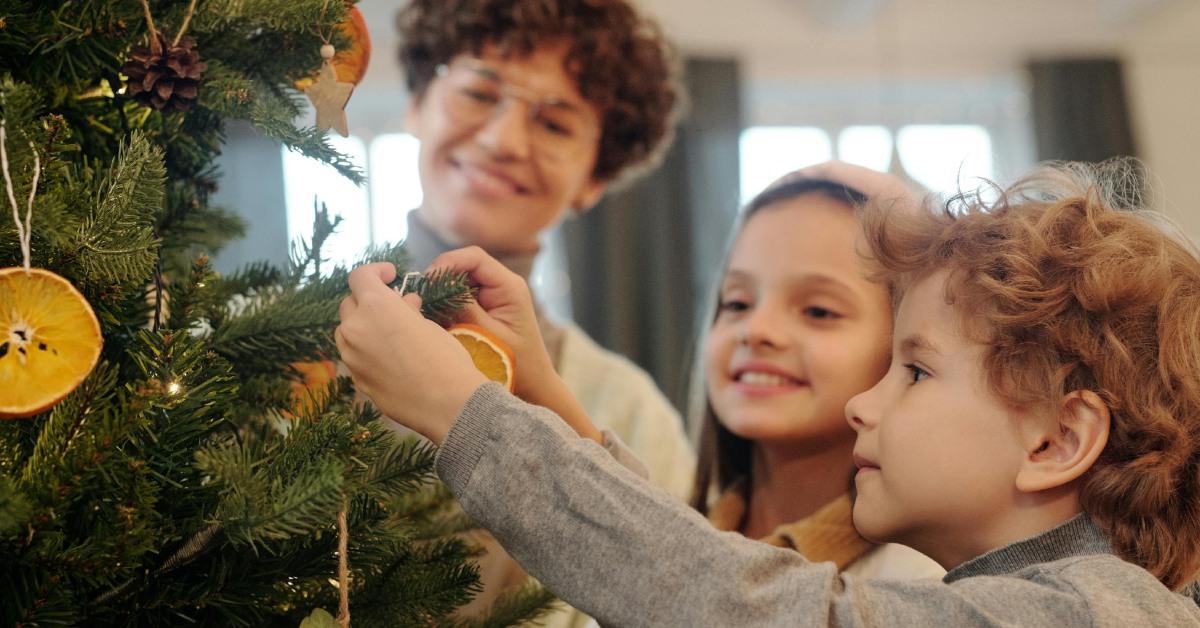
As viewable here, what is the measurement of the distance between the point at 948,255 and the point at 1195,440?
21 centimetres

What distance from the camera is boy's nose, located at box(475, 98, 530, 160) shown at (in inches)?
56.7

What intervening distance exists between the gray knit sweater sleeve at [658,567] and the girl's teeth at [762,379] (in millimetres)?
479

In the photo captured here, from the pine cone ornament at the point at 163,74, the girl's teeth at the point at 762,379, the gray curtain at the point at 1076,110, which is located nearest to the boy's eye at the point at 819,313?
the girl's teeth at the point at 762,379

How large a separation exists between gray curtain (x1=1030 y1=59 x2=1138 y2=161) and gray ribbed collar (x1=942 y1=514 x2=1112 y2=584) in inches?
156

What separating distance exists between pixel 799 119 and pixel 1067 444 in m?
3.89

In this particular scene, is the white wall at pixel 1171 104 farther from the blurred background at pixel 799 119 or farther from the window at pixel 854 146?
the window at pixel 854 146

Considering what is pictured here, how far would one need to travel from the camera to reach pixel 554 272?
13.3 feet

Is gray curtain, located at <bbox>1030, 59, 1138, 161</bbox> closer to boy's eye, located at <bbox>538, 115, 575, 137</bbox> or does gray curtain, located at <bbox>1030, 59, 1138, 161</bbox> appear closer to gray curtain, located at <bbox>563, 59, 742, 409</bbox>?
gray curtain, located at <bbox>563, 59, 742, 409</bbox>

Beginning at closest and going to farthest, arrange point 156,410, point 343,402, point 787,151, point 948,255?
point 156,410 → point 343,402 → point 948,255 → point 787,151

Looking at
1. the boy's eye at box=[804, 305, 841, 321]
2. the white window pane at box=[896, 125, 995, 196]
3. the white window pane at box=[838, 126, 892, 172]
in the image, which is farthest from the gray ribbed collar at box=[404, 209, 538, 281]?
the white window pane at box=[838, 126, 892, 172]

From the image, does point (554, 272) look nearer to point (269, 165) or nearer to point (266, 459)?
point (269, 165)

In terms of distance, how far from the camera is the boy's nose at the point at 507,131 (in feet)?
4.72

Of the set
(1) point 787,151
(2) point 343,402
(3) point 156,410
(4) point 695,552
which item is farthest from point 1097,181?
(1) point 787,151

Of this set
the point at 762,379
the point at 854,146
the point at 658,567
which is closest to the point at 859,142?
the point at 854,146
